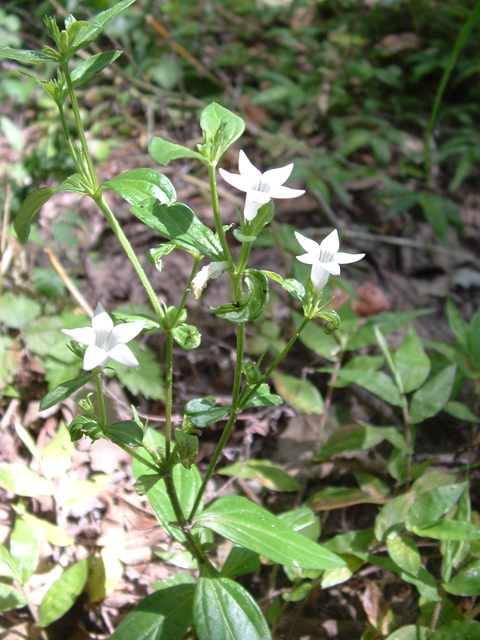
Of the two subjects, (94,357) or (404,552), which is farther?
(404,552)

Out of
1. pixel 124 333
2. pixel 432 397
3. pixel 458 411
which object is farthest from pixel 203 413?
pixel 458 411

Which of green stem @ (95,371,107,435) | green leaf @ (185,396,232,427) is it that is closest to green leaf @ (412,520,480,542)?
green leaf @ (185,396,232,427)

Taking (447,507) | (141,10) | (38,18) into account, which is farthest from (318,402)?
(38,18)

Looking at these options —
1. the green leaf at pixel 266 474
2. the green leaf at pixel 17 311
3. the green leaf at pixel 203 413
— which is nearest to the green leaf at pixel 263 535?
the green leaf at pixel 203 413

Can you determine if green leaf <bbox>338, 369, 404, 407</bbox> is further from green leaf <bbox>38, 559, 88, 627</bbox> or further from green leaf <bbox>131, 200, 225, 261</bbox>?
green leaf <bbox>38, 559, 88, 627</bbox>

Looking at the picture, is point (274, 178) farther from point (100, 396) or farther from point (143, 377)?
point (143, 377)

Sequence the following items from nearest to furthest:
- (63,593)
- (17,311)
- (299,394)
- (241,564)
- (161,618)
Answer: (161,618)
(241,564)
(63,593)
(299,394)
(17,311)

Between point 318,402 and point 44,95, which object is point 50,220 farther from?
point 318,402
